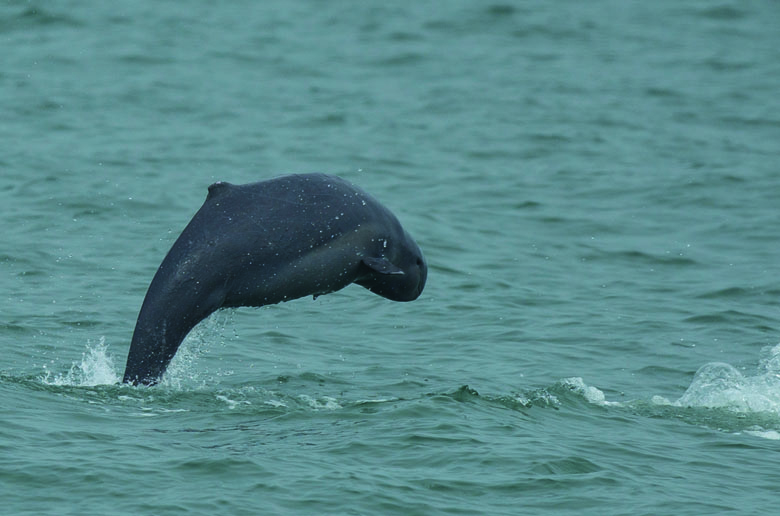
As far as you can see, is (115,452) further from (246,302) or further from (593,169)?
(593,169)

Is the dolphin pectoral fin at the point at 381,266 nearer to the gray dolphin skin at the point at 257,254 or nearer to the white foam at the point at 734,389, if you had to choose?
the gray dolphin skin at the point at 257,254

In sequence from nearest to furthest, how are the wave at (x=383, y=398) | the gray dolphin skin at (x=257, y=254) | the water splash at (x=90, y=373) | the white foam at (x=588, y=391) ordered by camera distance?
1. the gray dolphin skin at (x=257, y=254)
2. the wave at (x=383, y=398)
3. the water splash at (x=90, y=373)
4. the white foam at (x=588, y=391)

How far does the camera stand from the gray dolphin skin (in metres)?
12.4

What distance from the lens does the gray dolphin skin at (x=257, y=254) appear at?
1239cm

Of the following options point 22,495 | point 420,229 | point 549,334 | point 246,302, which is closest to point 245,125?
point 420,229

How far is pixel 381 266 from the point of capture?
13031 mm

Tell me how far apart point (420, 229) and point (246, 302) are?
1057 cm

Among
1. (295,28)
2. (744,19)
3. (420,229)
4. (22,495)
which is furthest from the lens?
(744,19)

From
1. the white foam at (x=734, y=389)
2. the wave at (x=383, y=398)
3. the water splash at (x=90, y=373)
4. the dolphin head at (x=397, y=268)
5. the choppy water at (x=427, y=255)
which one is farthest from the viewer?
the white foam at (x=734, y=389)

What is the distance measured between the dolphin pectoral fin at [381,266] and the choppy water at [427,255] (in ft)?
4.93

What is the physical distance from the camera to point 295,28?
40719 millimetres

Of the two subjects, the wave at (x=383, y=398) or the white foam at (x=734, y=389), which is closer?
the wave at (x=383, y=398)

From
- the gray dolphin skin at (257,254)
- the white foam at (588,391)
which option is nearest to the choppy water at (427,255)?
the white foam at (588,391)

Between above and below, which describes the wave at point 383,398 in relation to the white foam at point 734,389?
above
